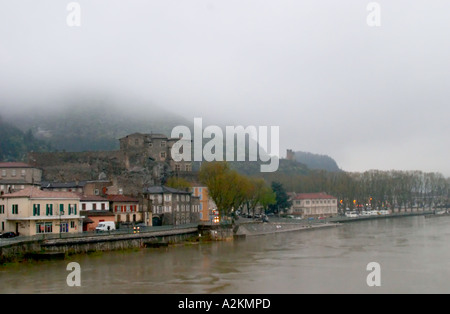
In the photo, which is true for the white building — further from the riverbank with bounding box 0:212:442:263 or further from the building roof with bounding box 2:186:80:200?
the building roof with bounding box 2:186:80:200

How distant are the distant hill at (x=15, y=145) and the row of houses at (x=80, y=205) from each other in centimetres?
4837

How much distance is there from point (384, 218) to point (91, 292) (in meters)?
110

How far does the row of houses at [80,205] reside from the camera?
48.7m

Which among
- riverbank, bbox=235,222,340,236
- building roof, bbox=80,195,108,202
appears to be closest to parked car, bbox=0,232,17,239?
building roof, bbox=80,195,108,202

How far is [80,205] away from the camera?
59156mm

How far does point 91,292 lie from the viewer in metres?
30.4

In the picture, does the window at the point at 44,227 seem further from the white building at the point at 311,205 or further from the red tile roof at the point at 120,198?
the white building at the point at 311,205

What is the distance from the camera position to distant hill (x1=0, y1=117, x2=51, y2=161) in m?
128

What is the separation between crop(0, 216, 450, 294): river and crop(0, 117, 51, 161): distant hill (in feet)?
281

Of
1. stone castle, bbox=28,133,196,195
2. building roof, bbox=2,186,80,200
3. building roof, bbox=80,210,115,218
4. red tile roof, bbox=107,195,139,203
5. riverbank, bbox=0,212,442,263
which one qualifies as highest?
stone castle, bbox=28,133,196,195

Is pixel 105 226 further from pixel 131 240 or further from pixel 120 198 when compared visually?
pixel 120 198

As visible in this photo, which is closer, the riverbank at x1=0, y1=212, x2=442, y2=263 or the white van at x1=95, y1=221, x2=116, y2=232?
the riverbank at x1=0, y1=212, x2=442, y2=263

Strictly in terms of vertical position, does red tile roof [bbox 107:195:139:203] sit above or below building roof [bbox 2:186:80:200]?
below
